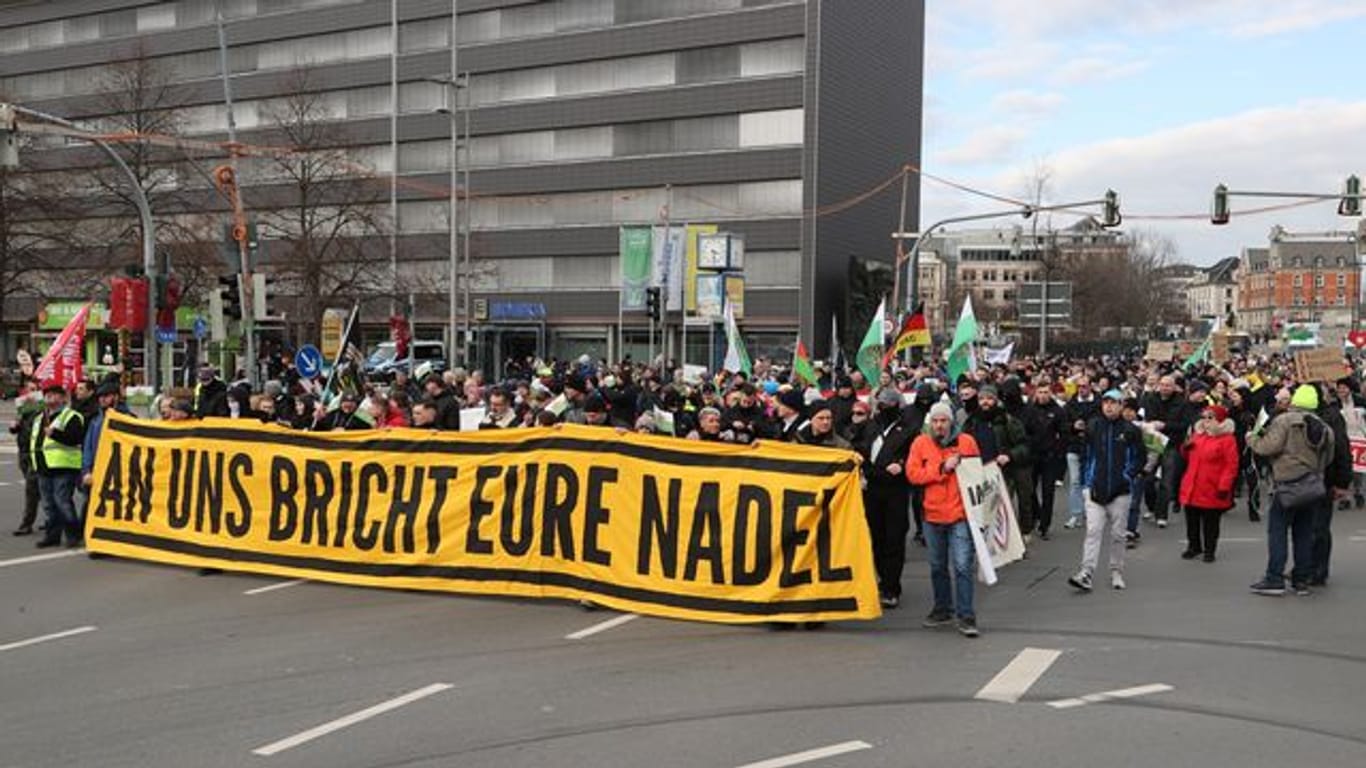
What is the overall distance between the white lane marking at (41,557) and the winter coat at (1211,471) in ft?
35.4

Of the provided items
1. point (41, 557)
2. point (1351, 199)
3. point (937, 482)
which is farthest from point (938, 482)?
point (1351, 199)

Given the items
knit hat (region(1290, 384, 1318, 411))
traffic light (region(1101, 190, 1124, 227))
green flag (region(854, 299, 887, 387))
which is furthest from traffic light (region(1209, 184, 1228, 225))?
knit hat (region(1290, 384, 1318, 411))

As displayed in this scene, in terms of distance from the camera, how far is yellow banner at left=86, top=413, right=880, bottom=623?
8.55 m

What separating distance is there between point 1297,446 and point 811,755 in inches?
250

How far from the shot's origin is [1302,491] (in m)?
9.90

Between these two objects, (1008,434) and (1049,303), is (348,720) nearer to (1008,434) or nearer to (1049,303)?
(1008,434)

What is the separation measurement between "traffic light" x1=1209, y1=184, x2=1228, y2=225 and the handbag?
2033 cm

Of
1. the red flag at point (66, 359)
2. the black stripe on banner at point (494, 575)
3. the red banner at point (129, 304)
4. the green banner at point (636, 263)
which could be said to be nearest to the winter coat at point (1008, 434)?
the black stripe on banner at point (494, 575)

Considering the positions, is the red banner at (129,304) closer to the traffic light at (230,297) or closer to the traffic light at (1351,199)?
the traffic light at (230,297)

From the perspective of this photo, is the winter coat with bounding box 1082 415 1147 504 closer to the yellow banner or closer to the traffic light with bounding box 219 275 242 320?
the yellow banner

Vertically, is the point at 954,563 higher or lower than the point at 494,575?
higher

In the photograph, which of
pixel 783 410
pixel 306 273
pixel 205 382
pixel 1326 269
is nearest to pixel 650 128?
pixel 306 273

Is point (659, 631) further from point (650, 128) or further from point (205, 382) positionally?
point (650, 128)

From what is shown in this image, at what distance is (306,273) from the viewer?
131ft
